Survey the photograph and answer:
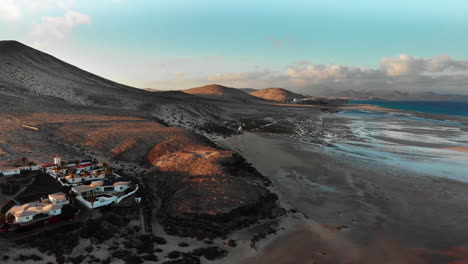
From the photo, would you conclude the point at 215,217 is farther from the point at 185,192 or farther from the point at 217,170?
the point at 217,170

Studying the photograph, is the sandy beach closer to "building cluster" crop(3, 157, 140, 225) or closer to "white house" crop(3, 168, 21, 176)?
"building cluster" crop(3, 157, 140, 225)

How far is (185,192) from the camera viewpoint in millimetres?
25453

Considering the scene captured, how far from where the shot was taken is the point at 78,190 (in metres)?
23.5

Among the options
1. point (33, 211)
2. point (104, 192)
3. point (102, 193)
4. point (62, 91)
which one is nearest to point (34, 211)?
point (33, 211)

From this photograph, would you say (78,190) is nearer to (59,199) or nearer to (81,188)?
(81,188)

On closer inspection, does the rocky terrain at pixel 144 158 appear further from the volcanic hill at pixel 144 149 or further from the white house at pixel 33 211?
the white house at pixel 33 211

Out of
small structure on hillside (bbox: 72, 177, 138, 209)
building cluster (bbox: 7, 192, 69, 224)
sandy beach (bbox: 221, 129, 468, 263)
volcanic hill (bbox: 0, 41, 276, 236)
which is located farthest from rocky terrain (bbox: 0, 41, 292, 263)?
sandy beach (bbox: 221, 129, 468, 263)

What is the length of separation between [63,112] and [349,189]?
5329 cm

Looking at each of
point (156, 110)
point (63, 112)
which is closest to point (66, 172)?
point (63, 112)

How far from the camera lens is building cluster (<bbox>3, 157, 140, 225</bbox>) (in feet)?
63.4

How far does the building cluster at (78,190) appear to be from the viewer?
19.3 meters

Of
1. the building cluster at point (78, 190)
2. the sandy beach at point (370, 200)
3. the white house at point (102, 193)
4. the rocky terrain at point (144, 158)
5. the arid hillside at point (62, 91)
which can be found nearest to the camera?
the building cluster at point (78, 190)

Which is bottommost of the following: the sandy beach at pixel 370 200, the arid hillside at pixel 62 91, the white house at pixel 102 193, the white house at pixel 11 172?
the sandy beach at pixel 370 200

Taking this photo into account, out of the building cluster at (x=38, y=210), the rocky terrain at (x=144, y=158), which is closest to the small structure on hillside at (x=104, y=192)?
the rocky terrain at (x=144, y=158)
